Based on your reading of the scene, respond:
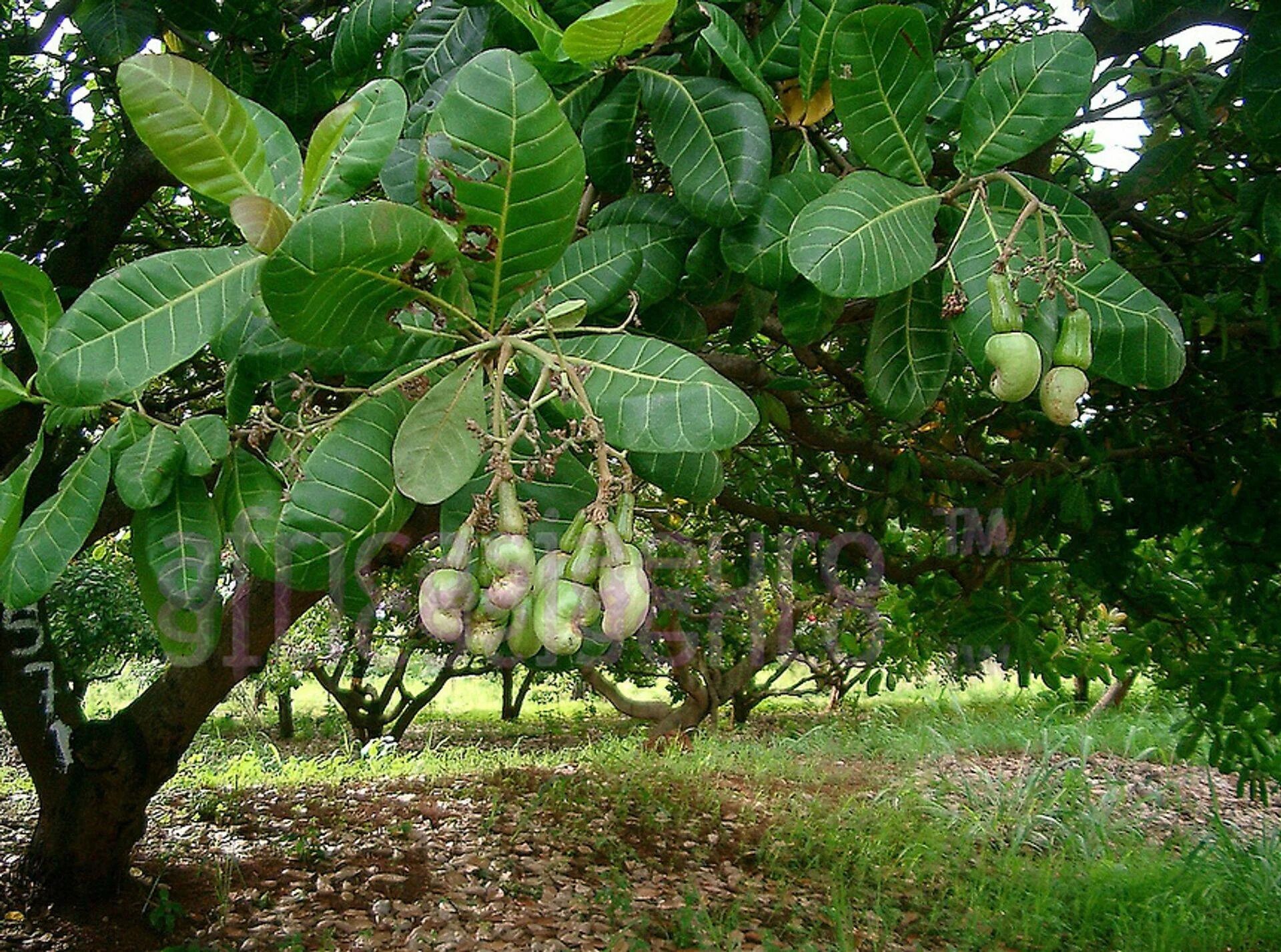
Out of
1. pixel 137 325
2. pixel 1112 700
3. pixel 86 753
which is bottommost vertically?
pixel 86 753

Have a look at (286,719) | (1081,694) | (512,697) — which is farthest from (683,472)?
(512,697)

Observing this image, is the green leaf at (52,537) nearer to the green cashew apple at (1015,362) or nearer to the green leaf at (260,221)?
the green leaf at (260,221)

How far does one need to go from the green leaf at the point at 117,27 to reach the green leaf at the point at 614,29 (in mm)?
1230

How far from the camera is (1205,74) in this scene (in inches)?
65.4

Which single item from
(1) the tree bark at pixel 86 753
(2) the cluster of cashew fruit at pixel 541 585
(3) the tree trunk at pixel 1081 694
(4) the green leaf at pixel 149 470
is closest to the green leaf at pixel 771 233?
(2) the cluster of cashew fruit at pixel 541 585

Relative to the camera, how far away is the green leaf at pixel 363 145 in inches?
29.9

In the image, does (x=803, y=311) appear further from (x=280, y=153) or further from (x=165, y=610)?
(x=165, y=610)

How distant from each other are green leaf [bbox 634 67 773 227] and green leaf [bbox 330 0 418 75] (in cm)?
31

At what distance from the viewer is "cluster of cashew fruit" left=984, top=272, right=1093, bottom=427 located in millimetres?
719

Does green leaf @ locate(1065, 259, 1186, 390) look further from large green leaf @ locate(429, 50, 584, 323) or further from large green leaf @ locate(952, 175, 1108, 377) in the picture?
large green leaf @ locate(429, 50, 584, 323)

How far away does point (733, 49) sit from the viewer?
2.77 feet

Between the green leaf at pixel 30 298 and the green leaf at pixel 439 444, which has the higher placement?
the green leaf at pixel 30 298

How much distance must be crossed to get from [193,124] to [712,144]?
17.4 inches

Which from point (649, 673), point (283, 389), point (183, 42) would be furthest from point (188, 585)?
point (649, 673)
